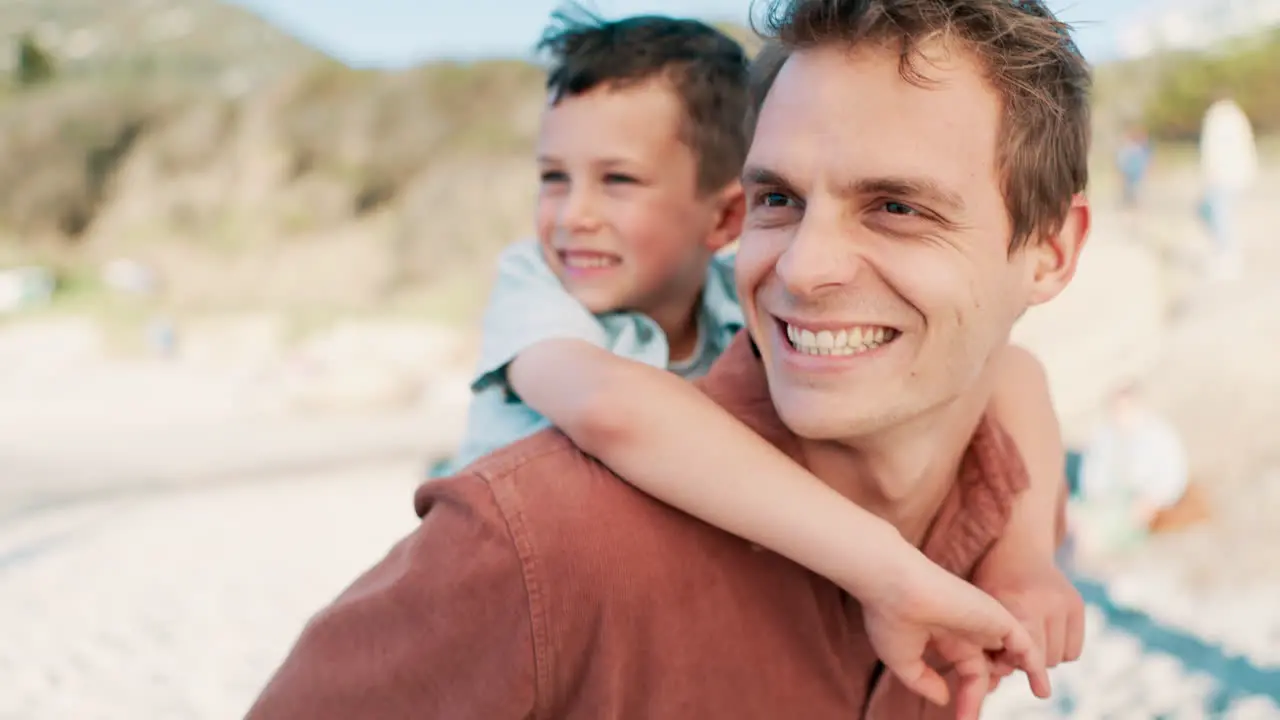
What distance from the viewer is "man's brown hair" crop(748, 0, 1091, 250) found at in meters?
1.71

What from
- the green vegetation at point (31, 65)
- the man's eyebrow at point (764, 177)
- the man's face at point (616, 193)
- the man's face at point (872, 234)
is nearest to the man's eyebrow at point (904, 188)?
the man's face at point (872, 234)

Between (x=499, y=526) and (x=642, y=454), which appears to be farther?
(x=642, y=454)

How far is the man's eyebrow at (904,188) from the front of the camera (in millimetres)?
1688

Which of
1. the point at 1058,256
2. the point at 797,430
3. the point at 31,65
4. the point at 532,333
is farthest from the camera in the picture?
the point at 31,65

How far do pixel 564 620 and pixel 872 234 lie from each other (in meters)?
0.73

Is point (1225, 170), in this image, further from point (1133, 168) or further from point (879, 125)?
point (879, 125)

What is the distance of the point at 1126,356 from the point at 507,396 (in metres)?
11.6

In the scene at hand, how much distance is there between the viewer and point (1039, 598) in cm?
207

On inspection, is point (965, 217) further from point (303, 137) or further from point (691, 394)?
point (303, 137)

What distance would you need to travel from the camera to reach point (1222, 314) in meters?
12.9

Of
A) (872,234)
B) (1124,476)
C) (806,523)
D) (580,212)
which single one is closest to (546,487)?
(806,523)

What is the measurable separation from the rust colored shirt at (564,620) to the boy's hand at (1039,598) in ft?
1.12

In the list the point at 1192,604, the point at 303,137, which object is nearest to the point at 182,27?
the point at 303,137

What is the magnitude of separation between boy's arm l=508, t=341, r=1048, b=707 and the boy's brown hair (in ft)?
4.20
